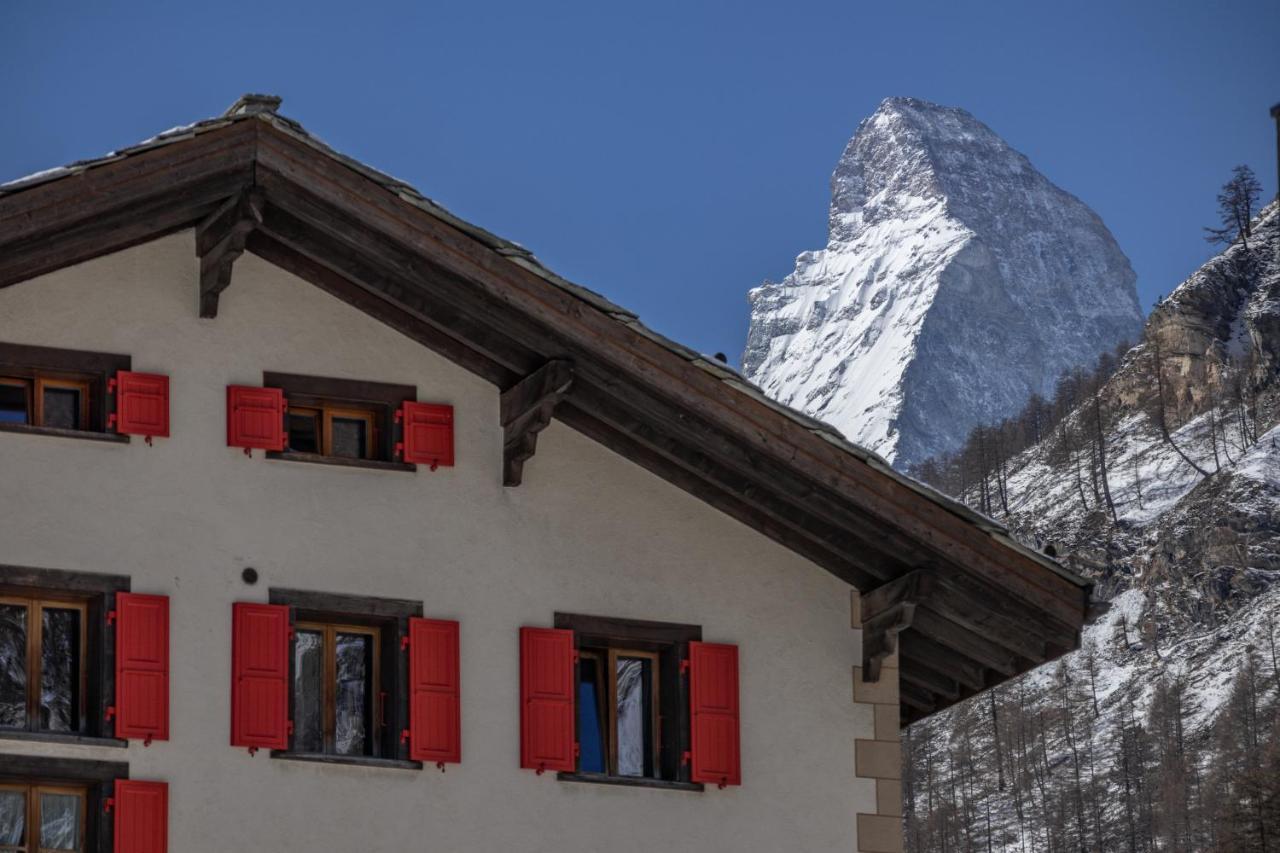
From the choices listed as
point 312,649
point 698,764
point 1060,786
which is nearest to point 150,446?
point 312,649

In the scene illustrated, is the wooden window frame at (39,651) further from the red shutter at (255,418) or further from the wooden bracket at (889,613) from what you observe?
the wooden bracket at (889,613)

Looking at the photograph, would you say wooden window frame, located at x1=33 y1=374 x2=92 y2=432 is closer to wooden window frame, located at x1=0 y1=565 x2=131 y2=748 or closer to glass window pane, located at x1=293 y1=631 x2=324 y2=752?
wooden window frame, located at x1=0 y1=565 x2=131 y2=748

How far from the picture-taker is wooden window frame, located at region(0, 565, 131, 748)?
617 inches

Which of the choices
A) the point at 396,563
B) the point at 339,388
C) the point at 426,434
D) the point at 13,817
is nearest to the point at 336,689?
the point at 396,563

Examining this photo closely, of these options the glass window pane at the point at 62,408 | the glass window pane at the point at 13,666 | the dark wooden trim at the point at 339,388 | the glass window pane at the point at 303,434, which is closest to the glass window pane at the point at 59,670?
the glass window pane at the point at 13,666

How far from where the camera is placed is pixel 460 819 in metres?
16.2

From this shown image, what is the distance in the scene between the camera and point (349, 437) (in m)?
17.3

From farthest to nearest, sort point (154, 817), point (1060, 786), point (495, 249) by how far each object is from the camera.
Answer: point (1060, 786) → point (495, 249) → point (154, 817)

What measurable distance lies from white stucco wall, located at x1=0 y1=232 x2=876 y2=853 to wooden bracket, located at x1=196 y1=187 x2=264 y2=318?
16cm

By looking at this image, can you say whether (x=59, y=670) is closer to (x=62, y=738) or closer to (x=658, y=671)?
(x=62, y=738)

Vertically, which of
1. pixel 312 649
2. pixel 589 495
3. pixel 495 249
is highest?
pixel 495 249

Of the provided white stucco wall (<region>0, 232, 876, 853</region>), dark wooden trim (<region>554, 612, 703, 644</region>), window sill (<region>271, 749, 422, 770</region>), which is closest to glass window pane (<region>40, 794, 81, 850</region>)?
white stucco wall (<region>0, 232, 876, 853</region>)

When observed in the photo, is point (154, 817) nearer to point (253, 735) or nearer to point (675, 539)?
point (253, 735)

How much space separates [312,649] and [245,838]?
1.53 m
